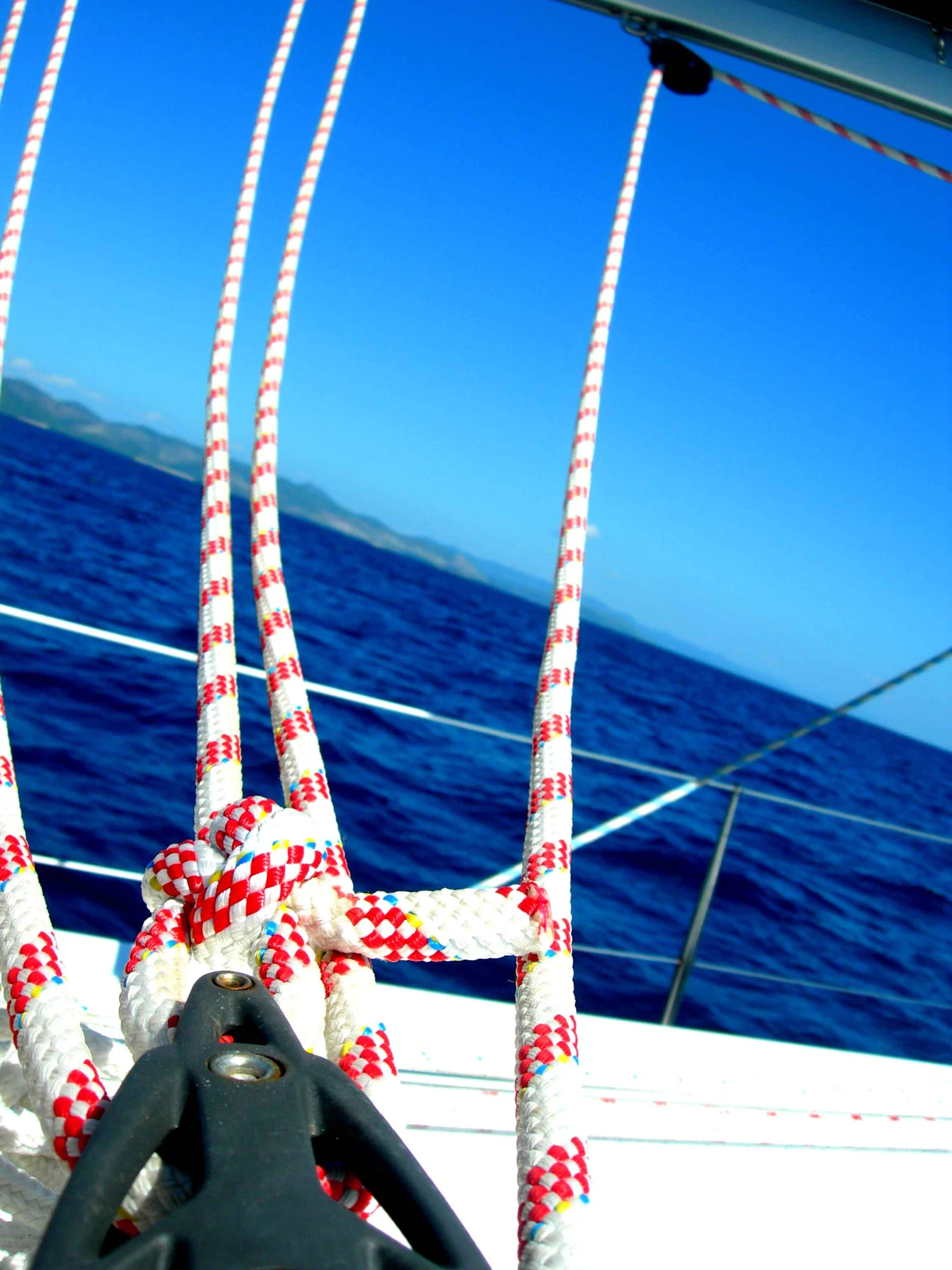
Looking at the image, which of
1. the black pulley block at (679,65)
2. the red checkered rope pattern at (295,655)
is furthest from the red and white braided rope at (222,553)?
the black pulley block at (679,65)

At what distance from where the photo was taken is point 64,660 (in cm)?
662

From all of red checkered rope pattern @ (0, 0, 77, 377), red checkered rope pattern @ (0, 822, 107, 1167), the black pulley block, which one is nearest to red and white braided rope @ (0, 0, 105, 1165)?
red checkered rope pattern @ (0, 822, 107, 1167)

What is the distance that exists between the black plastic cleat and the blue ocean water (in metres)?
3.38

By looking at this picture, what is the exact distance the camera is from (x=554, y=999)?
85 centimetres

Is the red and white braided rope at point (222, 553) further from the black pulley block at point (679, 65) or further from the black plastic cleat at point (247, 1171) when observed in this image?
the black pulley block at point (679, 65)

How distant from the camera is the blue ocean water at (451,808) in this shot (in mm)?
4762

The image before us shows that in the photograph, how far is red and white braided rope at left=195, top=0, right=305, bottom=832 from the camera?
105 cm

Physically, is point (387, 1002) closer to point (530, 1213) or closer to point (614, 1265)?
point (614, 1265)

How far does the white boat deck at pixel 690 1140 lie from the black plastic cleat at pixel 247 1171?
1.70 feet

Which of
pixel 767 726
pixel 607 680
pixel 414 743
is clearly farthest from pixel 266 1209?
pixel 767 726

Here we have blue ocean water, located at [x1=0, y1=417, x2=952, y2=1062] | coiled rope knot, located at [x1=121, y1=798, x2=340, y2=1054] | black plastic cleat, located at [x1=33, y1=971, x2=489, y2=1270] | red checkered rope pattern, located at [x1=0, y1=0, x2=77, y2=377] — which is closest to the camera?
black plastic cleat, located at [x1=33, y1=971, x2=489, y2=1270]

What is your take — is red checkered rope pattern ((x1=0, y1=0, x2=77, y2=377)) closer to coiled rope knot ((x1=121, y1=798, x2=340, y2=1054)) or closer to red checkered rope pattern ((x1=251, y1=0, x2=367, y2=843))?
red checkered rope pattern ((x1=251, y1=0, x2=367, y2=843))

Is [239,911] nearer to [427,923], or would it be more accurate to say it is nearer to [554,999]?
[427,923]

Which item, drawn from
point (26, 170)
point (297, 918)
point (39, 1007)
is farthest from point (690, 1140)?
point (26, 170)
